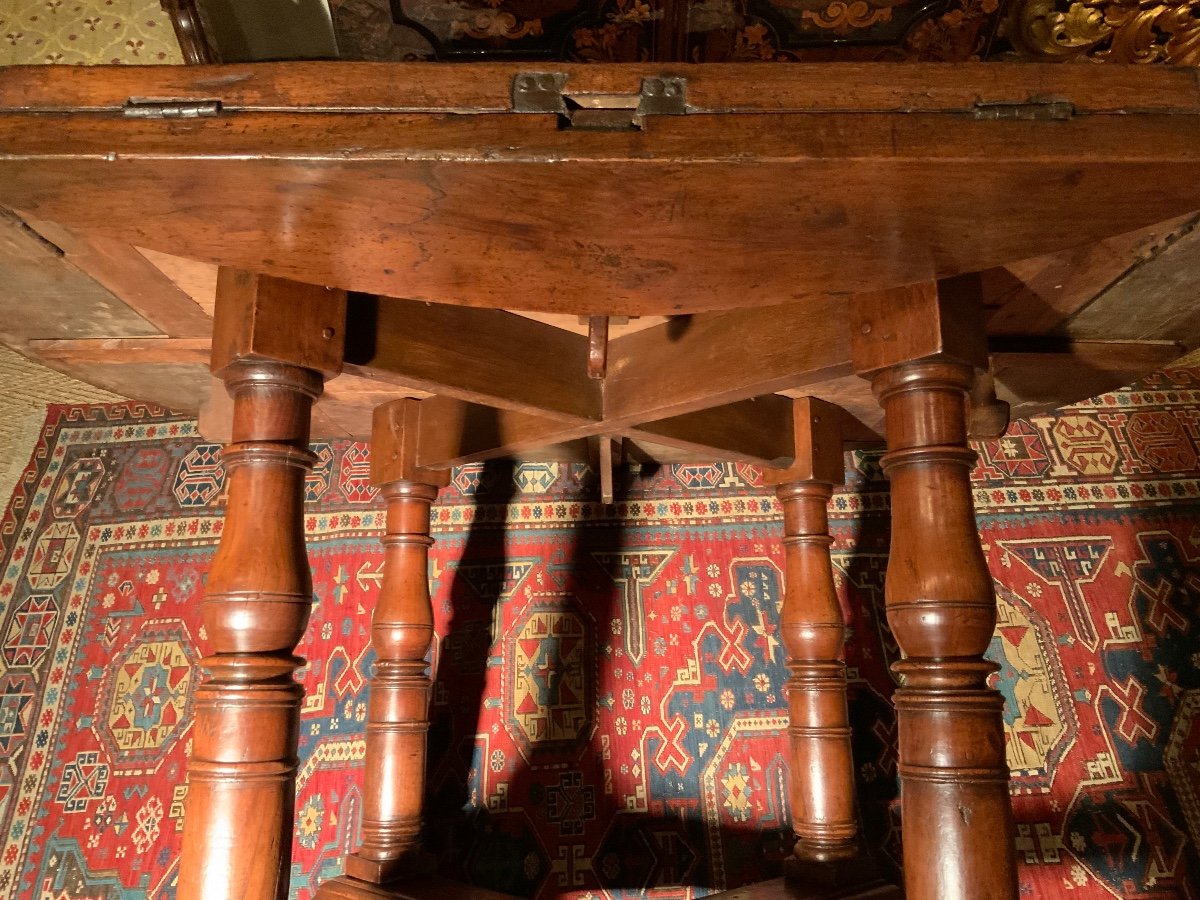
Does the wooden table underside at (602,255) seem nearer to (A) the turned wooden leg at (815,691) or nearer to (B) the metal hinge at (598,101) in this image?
(B) the metal hinge at (598,101)

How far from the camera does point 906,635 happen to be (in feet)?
3.96

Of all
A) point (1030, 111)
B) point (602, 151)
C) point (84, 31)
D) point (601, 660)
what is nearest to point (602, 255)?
point (602, 151)

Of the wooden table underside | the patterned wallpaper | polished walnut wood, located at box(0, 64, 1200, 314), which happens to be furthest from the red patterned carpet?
polished walnut wood, located at box(0, 64, 1200, 314)

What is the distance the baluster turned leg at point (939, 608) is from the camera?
43.6 inches

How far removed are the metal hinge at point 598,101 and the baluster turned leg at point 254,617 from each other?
0.52 meters

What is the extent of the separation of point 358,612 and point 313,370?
3.94 feet

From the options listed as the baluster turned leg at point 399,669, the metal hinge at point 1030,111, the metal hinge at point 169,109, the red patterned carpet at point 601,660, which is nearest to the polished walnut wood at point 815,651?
the red patterned carpet at point 601,660

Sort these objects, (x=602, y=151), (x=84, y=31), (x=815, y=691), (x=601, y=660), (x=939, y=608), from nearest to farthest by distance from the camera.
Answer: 1. (x=602, y=151)
2. (x=939, y=608)
3. (x=815, y=691)
4. (x=84, y=31)
5. (x=601, y=660)

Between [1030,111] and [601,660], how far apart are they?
174 centimetres

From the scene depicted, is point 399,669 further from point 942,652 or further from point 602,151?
point 602,151

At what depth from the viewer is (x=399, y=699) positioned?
1.91m

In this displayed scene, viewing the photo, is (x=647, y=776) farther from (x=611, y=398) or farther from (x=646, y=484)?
(x=611, y=398)

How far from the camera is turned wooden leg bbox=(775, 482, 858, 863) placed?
1.83m

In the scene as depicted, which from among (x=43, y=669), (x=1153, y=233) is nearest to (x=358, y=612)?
(x=43, y=669)
